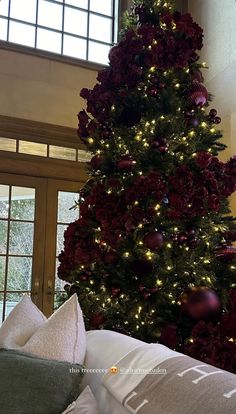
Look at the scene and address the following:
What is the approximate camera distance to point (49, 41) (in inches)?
172

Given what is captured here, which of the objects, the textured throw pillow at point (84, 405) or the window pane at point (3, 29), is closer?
the textured throw pillow at point (84, 405)

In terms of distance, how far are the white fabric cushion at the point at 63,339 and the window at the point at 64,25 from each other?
11.7 ft

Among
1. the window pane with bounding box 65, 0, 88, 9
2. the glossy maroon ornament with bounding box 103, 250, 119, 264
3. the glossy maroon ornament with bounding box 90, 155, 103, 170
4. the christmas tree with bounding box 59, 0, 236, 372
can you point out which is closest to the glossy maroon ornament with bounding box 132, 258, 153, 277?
the christmas tree with bounding box 59, 0, 236, 372

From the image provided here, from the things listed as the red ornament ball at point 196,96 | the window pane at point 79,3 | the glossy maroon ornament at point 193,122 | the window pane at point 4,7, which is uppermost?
the window pane at point 79,3

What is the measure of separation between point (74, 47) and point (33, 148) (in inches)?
50.4

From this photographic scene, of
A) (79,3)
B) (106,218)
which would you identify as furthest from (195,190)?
(79,3)

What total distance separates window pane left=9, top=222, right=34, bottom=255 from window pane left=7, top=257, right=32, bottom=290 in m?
0.08

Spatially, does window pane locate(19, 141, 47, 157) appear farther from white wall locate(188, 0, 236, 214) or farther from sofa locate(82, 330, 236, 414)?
sofa locate(82, 330, 236, 414)

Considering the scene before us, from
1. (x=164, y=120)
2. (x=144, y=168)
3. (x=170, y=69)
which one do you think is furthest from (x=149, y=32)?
(x=144, y=168)

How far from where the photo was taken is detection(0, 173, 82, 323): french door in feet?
12.9

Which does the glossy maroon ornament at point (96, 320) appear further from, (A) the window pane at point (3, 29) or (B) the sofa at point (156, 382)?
(A) the window pane at point (3, 29)

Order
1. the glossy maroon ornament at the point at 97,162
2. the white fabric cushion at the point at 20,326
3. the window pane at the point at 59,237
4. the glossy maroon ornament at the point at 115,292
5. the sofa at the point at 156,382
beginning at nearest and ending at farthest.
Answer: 1. the sofa at the point at 156,382
2. the white fabric cushion at the point at 20,326
3. the glossy maroon ornament at the point at 115,292
4. the glossy maroon ornament at the point at 97,162
5. the window pane at the point at 59,237

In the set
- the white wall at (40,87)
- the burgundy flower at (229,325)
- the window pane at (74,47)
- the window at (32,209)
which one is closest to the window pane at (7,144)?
the window at (32,209)

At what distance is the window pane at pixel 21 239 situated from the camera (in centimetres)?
400
